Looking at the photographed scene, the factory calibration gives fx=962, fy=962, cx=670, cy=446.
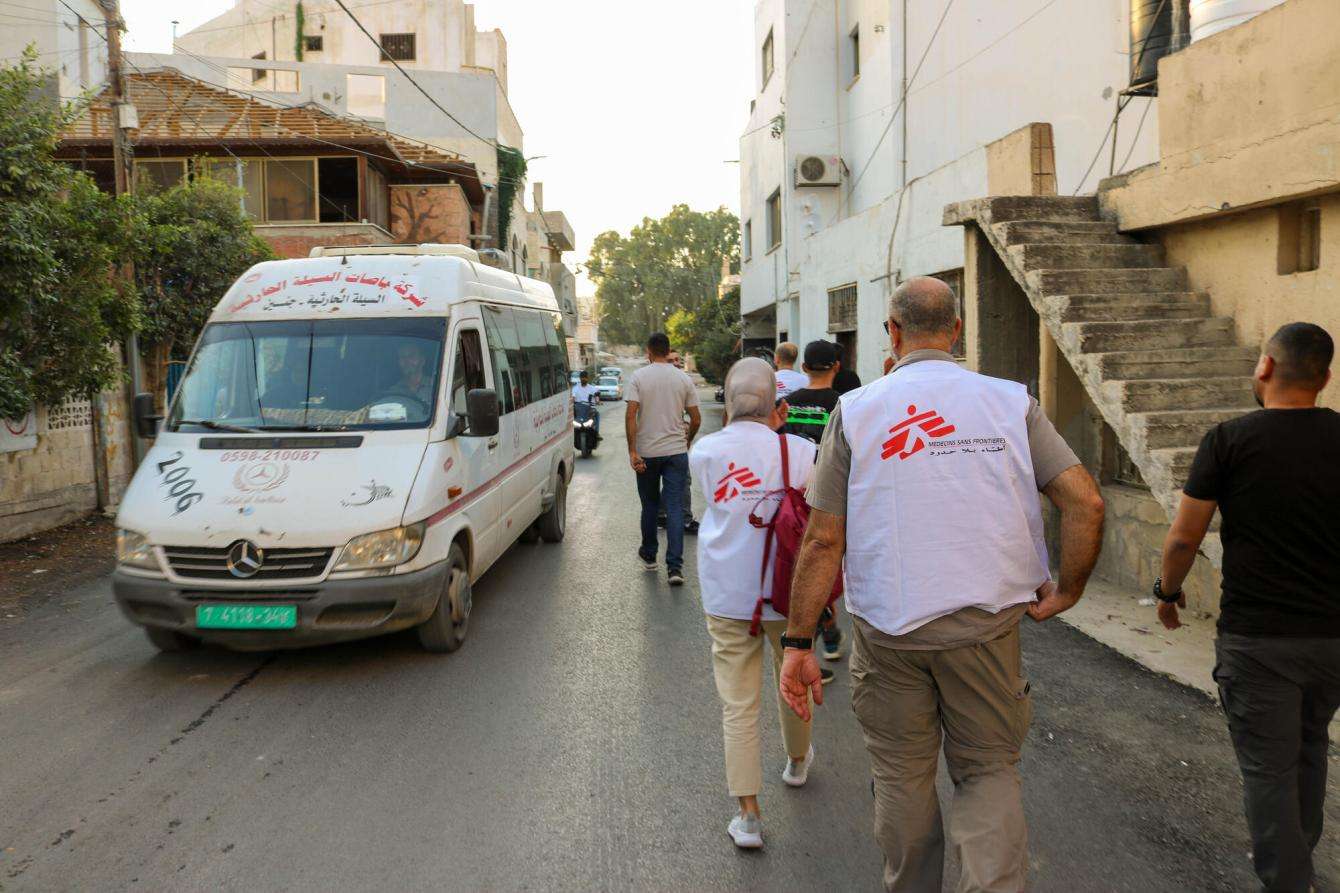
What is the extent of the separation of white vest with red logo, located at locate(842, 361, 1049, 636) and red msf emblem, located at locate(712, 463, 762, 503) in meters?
0.89

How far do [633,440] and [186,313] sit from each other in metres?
8.87

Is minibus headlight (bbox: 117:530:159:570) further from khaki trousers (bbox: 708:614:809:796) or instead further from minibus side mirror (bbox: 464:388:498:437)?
khaki trousers (bbox: 708:614:809:796)

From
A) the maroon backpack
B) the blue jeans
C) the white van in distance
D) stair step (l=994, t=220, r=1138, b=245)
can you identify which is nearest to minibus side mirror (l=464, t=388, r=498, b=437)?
the white van in distance

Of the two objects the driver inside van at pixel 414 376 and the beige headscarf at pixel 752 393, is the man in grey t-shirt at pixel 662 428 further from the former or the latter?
the beige headscarf at pixel 752 393

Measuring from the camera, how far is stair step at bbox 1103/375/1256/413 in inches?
240

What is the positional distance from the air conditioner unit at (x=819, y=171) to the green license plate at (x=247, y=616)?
63.5 feet

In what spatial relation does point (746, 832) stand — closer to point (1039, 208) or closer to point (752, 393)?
point (752, 393)

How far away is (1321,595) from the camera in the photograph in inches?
113

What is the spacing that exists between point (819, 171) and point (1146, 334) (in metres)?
16.8

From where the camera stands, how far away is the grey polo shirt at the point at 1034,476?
2.58m

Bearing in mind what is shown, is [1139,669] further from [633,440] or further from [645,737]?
[633,440]

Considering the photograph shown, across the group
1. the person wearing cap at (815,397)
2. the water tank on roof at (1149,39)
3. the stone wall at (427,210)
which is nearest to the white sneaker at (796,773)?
the person wearing cap at (815,397)

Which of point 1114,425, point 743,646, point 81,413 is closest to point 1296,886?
point 743,646

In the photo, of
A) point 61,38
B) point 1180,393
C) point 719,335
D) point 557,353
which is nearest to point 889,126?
point 557,353
